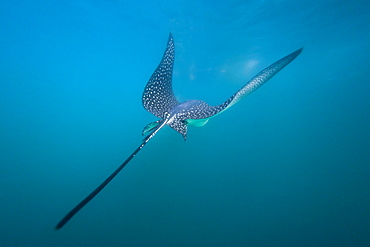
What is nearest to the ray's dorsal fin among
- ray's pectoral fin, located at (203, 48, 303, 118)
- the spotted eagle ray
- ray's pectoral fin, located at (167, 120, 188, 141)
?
the spotted eagle ray

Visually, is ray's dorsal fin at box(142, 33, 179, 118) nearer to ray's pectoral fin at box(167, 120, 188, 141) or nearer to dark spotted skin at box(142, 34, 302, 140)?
Result: dark spotted skin at box(142, 34, 302, 140)

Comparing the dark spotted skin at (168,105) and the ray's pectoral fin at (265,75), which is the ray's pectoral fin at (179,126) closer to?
the dark spotted skin at (168,105)

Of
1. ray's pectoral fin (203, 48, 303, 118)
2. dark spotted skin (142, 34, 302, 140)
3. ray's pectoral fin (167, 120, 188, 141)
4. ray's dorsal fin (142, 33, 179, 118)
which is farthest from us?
ray's dorsal fin (142, 33, 179, 118)

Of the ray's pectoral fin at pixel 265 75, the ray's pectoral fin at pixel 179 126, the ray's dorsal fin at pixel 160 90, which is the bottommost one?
the ray's pectoral fin at pixel 179 126

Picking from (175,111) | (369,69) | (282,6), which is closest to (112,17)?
(282,6)

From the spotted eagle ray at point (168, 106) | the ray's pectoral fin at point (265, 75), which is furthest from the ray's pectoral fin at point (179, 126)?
the ray's pectoral fin at point (265, 75)

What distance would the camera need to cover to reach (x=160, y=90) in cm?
440

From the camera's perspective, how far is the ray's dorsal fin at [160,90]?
13.8 ft

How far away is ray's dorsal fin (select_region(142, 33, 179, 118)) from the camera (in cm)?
420

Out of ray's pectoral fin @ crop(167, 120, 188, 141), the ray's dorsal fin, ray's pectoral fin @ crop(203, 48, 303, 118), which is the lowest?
ray's pectoral fin @ crop(167, 120, 188, 141)

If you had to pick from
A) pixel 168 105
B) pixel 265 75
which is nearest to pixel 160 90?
pixel 168 105

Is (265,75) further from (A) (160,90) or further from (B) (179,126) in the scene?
(A) (160,90)

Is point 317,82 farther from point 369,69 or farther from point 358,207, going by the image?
point 358,207

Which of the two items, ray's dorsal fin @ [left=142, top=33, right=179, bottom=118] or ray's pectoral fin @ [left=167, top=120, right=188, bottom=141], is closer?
ray's pectoral fin @ [left=167, top=120, right=188, bottom=141]
